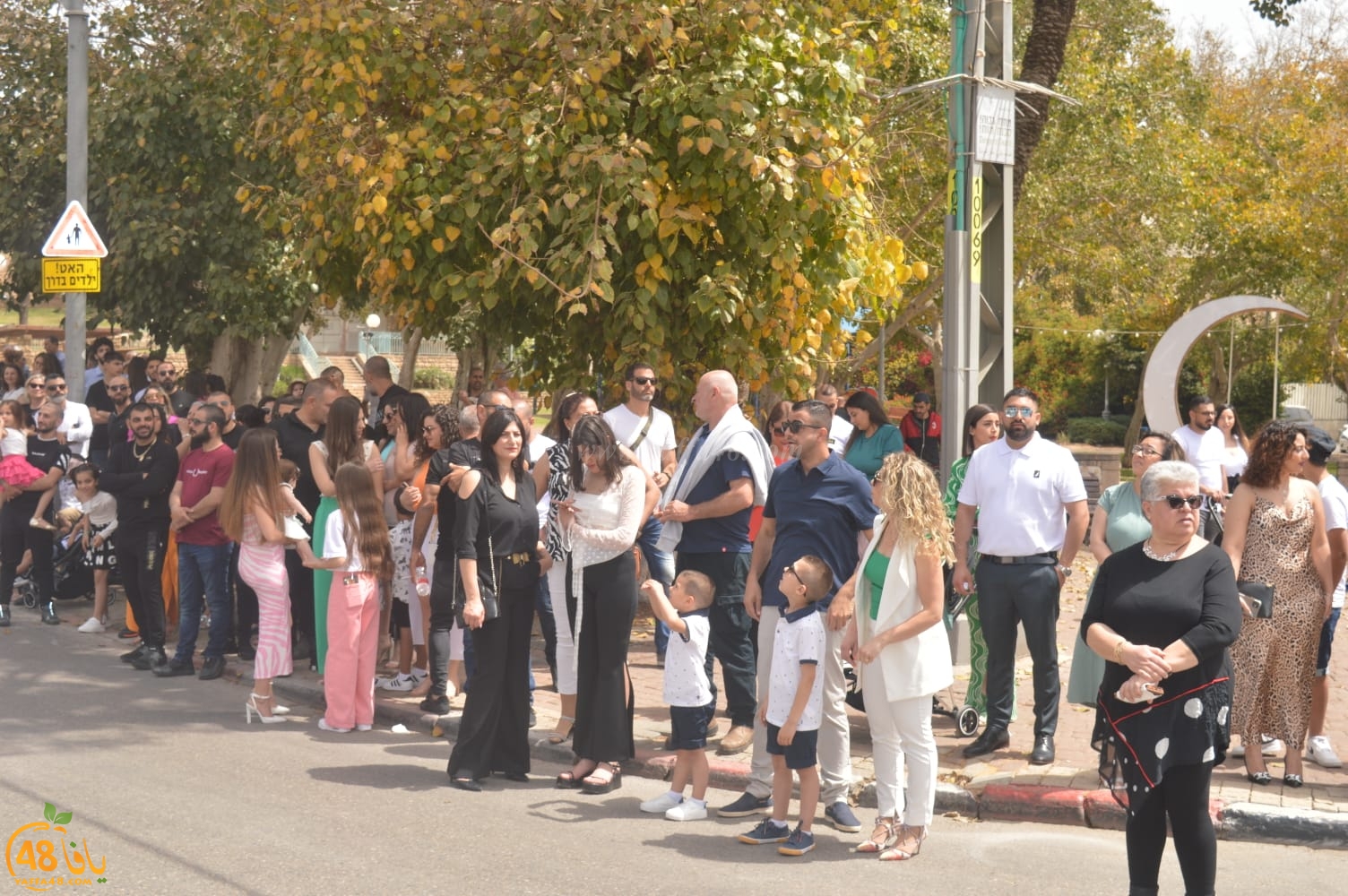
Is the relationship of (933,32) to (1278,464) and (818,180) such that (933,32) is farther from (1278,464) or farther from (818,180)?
(1278,464)

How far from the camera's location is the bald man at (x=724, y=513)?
7.82m

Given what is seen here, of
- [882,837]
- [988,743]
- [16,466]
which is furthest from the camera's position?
[16,466]

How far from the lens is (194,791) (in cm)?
711

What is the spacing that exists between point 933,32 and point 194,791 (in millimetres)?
15017

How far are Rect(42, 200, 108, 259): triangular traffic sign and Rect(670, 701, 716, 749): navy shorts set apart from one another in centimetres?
849

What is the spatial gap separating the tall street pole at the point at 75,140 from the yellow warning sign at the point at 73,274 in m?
0.24

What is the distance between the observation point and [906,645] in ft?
20.8

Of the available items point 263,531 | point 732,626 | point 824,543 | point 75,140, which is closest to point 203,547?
point 263,531

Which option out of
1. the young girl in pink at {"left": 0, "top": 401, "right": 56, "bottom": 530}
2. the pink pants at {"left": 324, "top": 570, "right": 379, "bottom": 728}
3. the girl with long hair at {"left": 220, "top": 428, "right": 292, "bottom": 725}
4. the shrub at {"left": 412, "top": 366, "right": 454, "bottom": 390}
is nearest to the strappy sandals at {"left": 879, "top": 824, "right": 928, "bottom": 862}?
the pink pants at {"left": 324, "top": 570, "right": 379, "bottom": 728}

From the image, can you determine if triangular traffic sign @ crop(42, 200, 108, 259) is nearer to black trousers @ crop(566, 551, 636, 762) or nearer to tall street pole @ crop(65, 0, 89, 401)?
tall street pole @ crop(65, 0, 89, 401)

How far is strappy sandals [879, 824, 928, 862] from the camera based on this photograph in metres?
6.25

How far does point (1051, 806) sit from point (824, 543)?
1.73 m

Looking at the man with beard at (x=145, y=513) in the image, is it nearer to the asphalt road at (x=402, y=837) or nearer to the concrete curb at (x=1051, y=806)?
the asphalt road at (x=402, y=837)

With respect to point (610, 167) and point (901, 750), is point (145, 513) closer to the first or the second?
point (610, 167)
